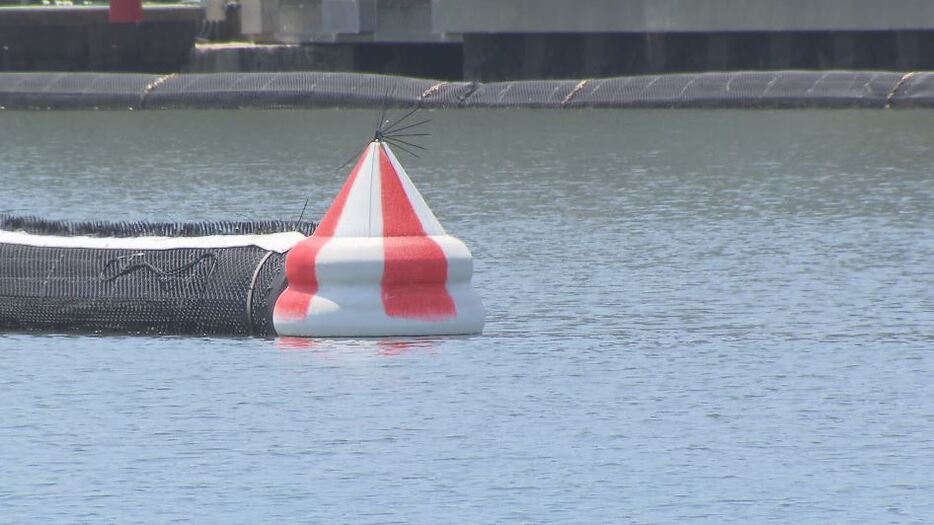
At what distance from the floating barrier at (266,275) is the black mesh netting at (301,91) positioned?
27.8m

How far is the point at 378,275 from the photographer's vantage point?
1430cm

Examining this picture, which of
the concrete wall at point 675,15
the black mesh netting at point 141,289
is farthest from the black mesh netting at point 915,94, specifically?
the black mesh netting at point 141,289

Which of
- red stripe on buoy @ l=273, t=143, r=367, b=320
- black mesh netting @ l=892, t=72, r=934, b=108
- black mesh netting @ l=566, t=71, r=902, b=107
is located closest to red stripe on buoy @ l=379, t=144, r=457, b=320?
red stripe on buoy @ l=273, t=143, r=367, b=320

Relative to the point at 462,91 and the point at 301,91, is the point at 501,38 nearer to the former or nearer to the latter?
the point at 462,91

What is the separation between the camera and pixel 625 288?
17.1 metres

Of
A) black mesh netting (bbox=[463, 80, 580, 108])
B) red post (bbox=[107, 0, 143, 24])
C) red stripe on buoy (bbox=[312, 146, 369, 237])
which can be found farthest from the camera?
red post (bbox=[107, 0, 143, 24])

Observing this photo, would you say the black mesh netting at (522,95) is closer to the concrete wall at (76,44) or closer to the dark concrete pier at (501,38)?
the dark concrete pier at (501,38)

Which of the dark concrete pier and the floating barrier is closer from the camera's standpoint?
the floating barrier

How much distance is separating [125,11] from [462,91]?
42.5ft

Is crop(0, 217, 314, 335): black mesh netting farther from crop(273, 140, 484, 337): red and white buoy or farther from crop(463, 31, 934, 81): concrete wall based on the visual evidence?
crop(463, 31, 934, 81): concrete wall

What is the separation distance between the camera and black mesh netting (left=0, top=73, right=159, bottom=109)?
1784 inches

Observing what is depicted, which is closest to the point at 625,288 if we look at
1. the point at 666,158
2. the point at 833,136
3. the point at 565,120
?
the point at 666,158

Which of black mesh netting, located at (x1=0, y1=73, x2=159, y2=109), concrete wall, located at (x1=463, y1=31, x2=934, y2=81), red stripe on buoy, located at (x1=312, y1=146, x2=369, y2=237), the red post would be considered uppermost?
red stripe on buoy, located at (x1=312, y1=146, x2=369, y2=237)

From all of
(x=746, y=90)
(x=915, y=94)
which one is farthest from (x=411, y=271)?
(x=746, y=90)
